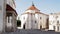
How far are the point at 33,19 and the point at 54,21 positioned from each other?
901cm

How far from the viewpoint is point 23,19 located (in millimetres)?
79625

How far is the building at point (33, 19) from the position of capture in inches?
3040

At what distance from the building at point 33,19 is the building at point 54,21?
3690mm

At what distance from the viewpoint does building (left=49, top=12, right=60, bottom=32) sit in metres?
79.6

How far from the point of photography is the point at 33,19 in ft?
259

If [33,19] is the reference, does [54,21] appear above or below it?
below

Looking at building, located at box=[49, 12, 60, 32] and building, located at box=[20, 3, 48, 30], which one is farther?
building, located at box=[49, 12, 60, 32]

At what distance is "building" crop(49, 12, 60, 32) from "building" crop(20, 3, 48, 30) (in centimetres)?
369

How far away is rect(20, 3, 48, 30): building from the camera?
77.2 meters

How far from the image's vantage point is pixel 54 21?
80.6 m

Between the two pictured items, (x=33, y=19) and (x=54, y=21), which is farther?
(x=54, y=21)

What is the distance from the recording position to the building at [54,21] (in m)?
79.6

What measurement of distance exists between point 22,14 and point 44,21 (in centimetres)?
1049

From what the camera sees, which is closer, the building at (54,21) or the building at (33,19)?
the building at (33,19)
